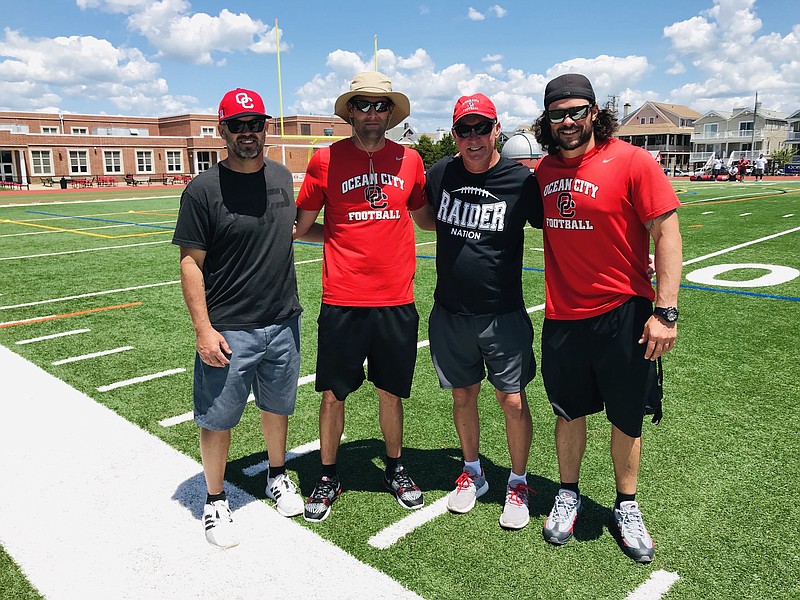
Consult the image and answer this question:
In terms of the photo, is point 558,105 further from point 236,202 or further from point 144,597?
point 144,597

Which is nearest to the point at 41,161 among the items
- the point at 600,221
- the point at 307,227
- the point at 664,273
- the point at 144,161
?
the point at 144,161

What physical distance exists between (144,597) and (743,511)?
2.81m

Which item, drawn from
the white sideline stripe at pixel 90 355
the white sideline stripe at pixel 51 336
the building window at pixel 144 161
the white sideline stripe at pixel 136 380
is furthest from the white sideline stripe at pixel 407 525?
the building window at pixel 144 161

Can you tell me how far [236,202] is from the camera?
9.15 feet

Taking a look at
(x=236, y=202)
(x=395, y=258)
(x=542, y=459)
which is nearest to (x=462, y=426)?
(x=542, y=459)

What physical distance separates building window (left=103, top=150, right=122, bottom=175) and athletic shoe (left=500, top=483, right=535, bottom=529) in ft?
194

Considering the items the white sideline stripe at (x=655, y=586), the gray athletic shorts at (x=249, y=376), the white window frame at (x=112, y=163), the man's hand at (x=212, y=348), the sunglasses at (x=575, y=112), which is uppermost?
the white window frame at (x=112, y=163)

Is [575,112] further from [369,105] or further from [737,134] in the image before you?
[737,134]

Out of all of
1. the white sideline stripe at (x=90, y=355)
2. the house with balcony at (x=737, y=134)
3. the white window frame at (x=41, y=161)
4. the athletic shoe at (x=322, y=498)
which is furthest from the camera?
the house with balcony at (x=737, y=134)

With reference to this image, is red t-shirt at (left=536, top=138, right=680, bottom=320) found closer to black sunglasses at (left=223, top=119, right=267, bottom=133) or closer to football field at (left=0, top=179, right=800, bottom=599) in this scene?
football field at (left=0, top=179, right=800, bottom=599)

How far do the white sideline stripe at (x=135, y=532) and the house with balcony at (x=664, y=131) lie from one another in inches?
3183

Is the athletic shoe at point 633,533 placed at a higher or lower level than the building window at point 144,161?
lower

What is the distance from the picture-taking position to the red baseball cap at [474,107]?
2.85 meters

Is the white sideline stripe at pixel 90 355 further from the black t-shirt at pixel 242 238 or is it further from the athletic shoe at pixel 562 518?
the athletic shoe at pixel 562 518
